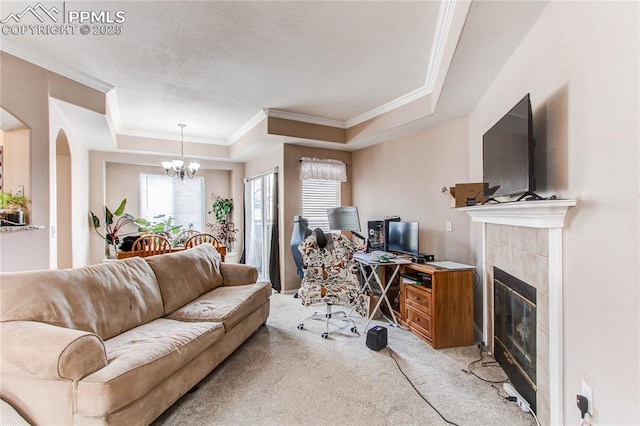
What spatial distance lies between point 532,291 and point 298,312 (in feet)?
8.88

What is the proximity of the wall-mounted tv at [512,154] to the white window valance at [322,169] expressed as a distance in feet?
9.41

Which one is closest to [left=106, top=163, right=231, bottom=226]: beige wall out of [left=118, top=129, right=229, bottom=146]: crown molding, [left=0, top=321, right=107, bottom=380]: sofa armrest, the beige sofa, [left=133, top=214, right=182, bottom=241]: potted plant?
[left=133, top=214, right=182, bottom=241]: potted plant

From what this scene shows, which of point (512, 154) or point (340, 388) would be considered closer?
point (512, 154)

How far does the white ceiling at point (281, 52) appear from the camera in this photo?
207cm

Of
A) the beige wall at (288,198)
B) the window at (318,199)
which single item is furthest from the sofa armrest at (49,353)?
the window at (318,199)

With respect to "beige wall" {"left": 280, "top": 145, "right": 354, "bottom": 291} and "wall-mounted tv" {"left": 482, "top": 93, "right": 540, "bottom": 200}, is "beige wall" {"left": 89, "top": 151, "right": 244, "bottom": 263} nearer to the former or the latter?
"beige wall" {"left": 280, "top": 145, "right": 354, "bottom": 291}

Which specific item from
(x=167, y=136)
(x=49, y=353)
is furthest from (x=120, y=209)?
(x=49, y=353)

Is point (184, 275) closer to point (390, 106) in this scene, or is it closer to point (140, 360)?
point (140, 360)

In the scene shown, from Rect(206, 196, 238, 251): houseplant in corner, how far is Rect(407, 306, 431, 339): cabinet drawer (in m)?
4.10

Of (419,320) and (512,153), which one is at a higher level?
(512,153)

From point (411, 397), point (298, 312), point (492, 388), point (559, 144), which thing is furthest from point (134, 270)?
point (559, 144)

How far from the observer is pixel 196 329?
2182mm

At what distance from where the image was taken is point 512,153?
192cm

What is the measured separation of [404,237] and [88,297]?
3.17m
